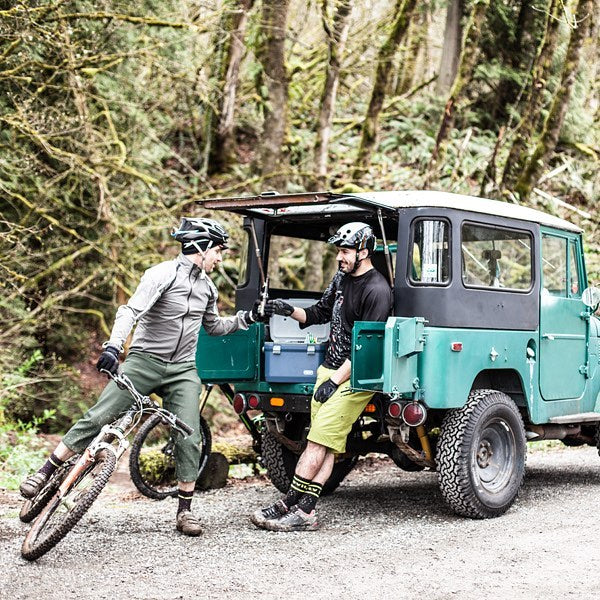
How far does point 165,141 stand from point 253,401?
11.8 m

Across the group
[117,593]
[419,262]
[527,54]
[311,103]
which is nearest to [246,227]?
[419,262]

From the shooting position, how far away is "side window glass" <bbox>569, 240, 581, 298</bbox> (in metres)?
8.63

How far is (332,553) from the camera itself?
614 centimetres

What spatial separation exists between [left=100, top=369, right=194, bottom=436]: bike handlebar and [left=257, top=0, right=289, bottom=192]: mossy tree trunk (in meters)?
7.55

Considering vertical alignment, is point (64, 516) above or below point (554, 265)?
below

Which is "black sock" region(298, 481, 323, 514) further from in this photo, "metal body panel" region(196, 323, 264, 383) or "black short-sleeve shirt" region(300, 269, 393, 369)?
"metal body panel" region(196, 323, 264, 383)

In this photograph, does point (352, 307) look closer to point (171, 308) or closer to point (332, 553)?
point (171, 308)

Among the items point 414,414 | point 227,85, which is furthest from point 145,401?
point 227,85

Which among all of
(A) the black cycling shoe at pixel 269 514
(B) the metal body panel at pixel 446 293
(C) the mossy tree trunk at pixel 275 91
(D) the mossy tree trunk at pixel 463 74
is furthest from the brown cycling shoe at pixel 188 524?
(D) the mossy tree trunk at pixel 463 74

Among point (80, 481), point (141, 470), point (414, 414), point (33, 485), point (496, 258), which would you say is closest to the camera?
point (80, 481)

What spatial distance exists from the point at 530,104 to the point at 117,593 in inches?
439

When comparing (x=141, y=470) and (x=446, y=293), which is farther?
(x=141, y=470)

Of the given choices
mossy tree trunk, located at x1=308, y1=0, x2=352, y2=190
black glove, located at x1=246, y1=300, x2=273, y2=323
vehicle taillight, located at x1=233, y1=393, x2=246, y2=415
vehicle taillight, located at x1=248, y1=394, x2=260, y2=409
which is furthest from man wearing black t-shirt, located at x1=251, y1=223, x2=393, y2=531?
mossy tree trunk, located at x1=308, y1=0, x2=352, y2=190

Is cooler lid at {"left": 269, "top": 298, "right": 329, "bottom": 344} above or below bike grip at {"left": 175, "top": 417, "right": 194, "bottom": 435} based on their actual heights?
above
